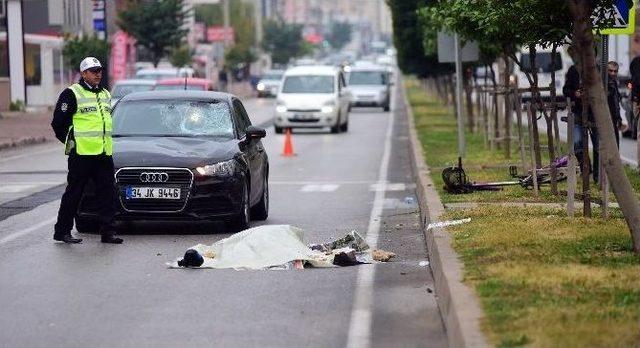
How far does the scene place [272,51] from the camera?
146250 mm

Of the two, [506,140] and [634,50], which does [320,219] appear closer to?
[506,140]

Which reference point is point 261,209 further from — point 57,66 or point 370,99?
point 57,66

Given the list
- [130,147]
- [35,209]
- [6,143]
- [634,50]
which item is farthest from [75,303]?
[634,50]

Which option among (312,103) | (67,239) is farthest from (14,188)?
(312,103)

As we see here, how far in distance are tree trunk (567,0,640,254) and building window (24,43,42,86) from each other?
51.5m

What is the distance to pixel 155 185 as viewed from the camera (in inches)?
631

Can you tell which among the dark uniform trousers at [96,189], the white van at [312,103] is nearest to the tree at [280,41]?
the white van at [312,103]

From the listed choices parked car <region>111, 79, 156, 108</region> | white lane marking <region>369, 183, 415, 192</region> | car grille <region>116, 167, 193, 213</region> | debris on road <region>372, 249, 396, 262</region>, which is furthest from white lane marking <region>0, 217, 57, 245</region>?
parked car <region>111, 79, 156, 108</region>

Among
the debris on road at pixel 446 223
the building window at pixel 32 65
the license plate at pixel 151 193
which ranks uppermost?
the building window at pixel 32 65

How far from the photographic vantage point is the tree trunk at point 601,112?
12125 mm

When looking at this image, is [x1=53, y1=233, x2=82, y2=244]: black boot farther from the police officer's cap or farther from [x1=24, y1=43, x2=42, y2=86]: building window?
[x1=24, y1=43, x2=42, y2=86]: building window

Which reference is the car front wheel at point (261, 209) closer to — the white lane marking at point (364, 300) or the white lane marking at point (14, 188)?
the white lane marking at point (364, 300)

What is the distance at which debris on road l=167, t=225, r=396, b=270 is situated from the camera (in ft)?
44.1

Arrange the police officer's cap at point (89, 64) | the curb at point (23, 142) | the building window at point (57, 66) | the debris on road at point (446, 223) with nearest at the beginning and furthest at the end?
the debris on road at point (446, 223) < the police officer's cap at point (89, 64) < the curb at point (23, 142) < the building window at point (57, 66)
